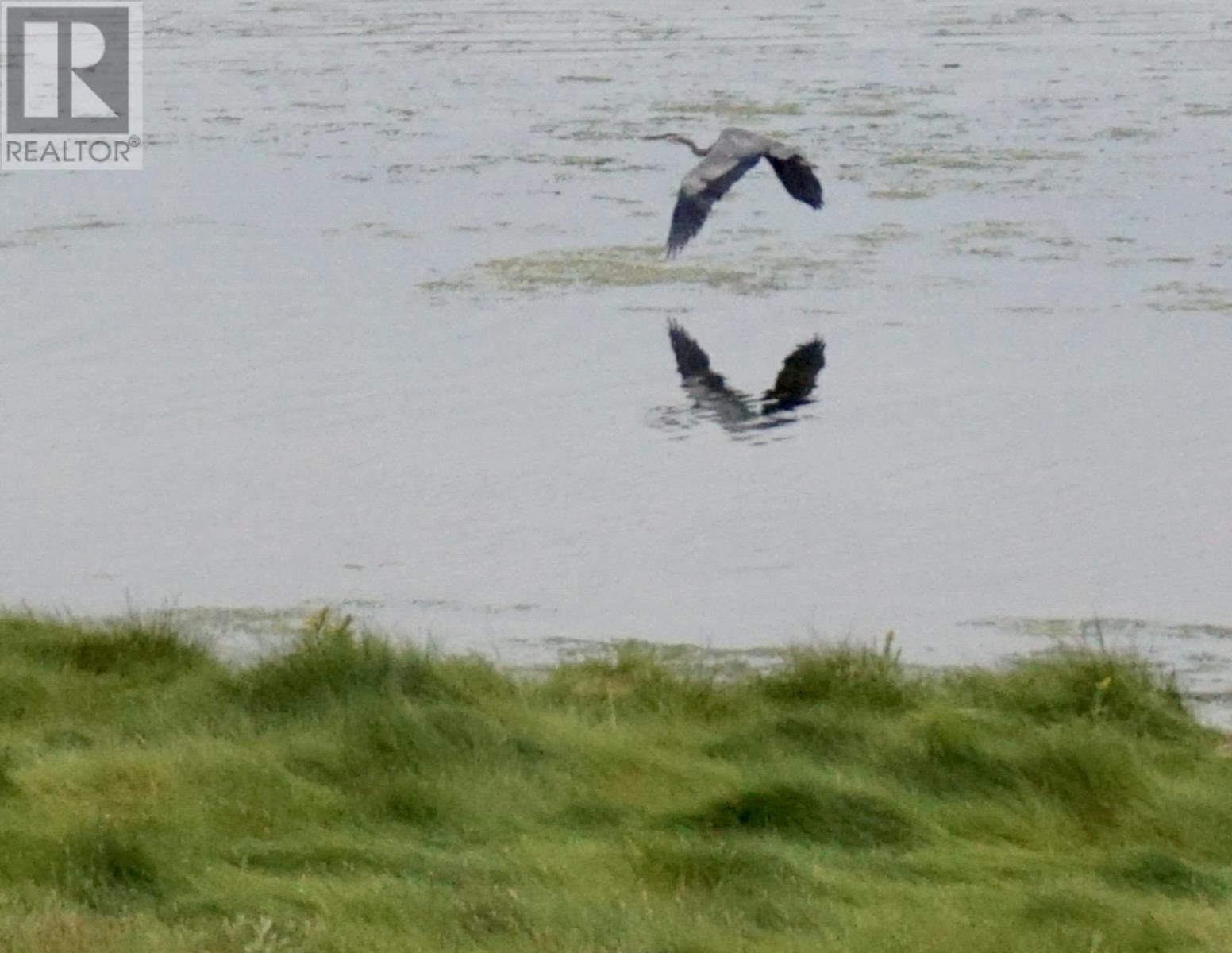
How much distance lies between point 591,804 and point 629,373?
8.50 meters

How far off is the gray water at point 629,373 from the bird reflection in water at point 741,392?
12cm

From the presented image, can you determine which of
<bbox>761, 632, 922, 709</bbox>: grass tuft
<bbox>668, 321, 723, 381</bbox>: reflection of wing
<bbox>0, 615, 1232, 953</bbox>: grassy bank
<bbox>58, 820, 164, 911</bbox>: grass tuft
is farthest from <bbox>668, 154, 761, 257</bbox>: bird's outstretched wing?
<bbox>58, 820, 164, 911</bbox>: grass tuft

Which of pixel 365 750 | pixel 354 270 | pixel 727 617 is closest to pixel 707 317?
pixel 354 270

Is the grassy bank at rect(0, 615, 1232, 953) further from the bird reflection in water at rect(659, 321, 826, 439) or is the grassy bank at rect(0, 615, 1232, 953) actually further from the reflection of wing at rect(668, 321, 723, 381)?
the reflection of wing at rect(668, 321, 723, 381)

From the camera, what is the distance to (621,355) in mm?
15312

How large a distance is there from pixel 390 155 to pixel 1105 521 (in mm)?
14031

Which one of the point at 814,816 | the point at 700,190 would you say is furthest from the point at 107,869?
the point at 700,190

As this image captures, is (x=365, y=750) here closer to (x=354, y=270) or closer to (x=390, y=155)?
(x=354, y=270)

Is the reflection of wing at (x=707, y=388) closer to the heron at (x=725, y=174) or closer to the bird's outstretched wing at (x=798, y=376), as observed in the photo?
the bird's outstretched wing at (x=798, y=376)

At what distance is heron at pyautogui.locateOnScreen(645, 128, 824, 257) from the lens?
15398 mm

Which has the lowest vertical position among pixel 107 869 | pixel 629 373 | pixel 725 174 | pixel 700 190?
pixel 629 373

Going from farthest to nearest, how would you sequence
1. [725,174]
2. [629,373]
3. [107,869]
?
[725,174] → [629,373] → [107,869]

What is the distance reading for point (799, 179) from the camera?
16031 mm

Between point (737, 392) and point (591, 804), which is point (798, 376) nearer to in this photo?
point (737, 392)
